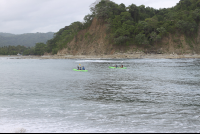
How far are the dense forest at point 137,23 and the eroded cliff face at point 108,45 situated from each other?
261 centimetres

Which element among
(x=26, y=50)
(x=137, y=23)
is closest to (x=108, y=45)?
(x=137, y=23)

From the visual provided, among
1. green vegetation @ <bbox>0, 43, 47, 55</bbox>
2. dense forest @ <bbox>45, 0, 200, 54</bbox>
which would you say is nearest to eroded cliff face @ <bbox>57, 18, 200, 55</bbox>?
dense forest @ <bbox>45, 0, 200, 54</bbox>

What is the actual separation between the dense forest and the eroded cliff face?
2607 millimetres

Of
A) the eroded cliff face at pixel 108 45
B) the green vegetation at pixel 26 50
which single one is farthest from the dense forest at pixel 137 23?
the green vegetation at pixel 26 50

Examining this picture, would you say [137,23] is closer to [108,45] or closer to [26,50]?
[108,45]

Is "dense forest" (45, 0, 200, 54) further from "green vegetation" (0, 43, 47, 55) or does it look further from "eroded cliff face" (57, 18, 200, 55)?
"green vegetation" (0, 43, 47, 55)

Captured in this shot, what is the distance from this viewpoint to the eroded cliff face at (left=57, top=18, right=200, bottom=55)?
93.4 m

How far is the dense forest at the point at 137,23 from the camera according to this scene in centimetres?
9488

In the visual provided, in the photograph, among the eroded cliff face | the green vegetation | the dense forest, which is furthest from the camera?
the green vegetation

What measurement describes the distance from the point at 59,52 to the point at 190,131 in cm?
11756

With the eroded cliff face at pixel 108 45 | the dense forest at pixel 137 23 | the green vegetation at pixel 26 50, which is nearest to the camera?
the eroded cliff face at pixel 108 45

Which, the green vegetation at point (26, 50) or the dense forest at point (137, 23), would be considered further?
the green vegetation at point (26, 50)

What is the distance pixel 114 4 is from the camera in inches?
4269

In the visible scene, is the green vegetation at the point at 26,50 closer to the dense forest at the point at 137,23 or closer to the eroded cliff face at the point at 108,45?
the eroded cliff face at the point at 108,45
